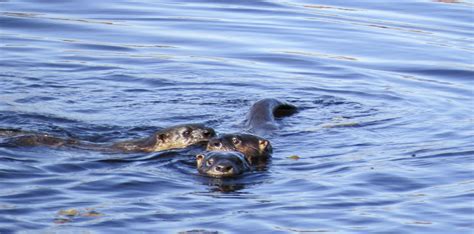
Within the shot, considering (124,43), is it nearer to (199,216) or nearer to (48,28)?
(48,28)

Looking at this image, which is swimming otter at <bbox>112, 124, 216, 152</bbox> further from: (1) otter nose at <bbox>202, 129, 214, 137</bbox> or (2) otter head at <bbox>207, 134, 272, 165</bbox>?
(2) otter head at <bbox>207, 134, 272, 165</bbox>

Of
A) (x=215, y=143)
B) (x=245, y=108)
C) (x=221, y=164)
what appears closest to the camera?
(x=221, y=164)

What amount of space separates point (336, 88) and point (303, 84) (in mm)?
437

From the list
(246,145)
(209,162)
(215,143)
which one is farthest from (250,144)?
(209,162)

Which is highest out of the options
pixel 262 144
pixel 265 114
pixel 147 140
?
pixel 265 114

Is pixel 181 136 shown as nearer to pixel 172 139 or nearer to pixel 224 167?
pixel 172 139

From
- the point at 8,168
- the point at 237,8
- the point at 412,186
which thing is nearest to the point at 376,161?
the point at 412,186

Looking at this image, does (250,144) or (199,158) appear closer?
(199,158)

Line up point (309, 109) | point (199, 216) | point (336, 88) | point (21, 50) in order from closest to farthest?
point (199, 216) < point (309, 109) < point (336, 88) < point (21, 50)

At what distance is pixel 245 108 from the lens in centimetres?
1384

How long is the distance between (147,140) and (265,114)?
1515 millimetres

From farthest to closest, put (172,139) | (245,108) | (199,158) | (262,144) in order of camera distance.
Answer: (245,108) → (172,139) → (262,144) → (199,158)

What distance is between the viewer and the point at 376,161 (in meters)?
11.5

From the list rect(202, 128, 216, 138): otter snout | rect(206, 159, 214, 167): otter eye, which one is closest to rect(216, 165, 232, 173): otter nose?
rect(206, 159, 214, 167): otter eye
